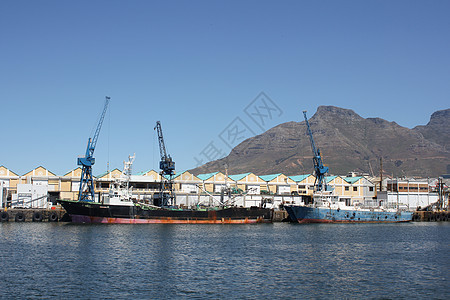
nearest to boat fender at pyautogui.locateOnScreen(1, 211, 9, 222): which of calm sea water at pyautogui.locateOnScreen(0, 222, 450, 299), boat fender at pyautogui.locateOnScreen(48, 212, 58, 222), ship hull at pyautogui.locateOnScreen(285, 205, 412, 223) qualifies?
boat fender at pyautogui.locateOnScreen(48, 212, 58, 222)

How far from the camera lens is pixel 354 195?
458ft

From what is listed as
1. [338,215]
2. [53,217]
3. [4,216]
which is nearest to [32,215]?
[53,217]

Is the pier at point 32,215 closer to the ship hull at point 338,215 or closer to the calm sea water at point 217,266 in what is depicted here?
the calm sea water at point 217,266

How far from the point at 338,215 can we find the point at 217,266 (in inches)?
2530

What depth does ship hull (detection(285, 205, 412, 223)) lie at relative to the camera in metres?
99.8

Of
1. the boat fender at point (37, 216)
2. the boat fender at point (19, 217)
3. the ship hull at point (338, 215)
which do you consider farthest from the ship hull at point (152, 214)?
the boat fender at point (19, 217)

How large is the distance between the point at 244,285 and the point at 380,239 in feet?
128

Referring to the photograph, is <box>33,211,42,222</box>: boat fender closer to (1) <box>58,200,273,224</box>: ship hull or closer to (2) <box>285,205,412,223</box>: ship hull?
(1) <box>58,200,273,224</box>: ship hull

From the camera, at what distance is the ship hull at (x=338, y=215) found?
99.8 metres

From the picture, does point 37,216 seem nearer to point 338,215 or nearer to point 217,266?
point 338,215

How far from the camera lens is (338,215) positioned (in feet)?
336

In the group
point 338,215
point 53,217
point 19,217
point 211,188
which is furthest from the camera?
point 211,188

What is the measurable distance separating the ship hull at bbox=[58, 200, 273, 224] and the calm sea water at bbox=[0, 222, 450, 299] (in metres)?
18.7

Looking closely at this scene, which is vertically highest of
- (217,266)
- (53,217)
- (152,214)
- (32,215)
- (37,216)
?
(152,214)
